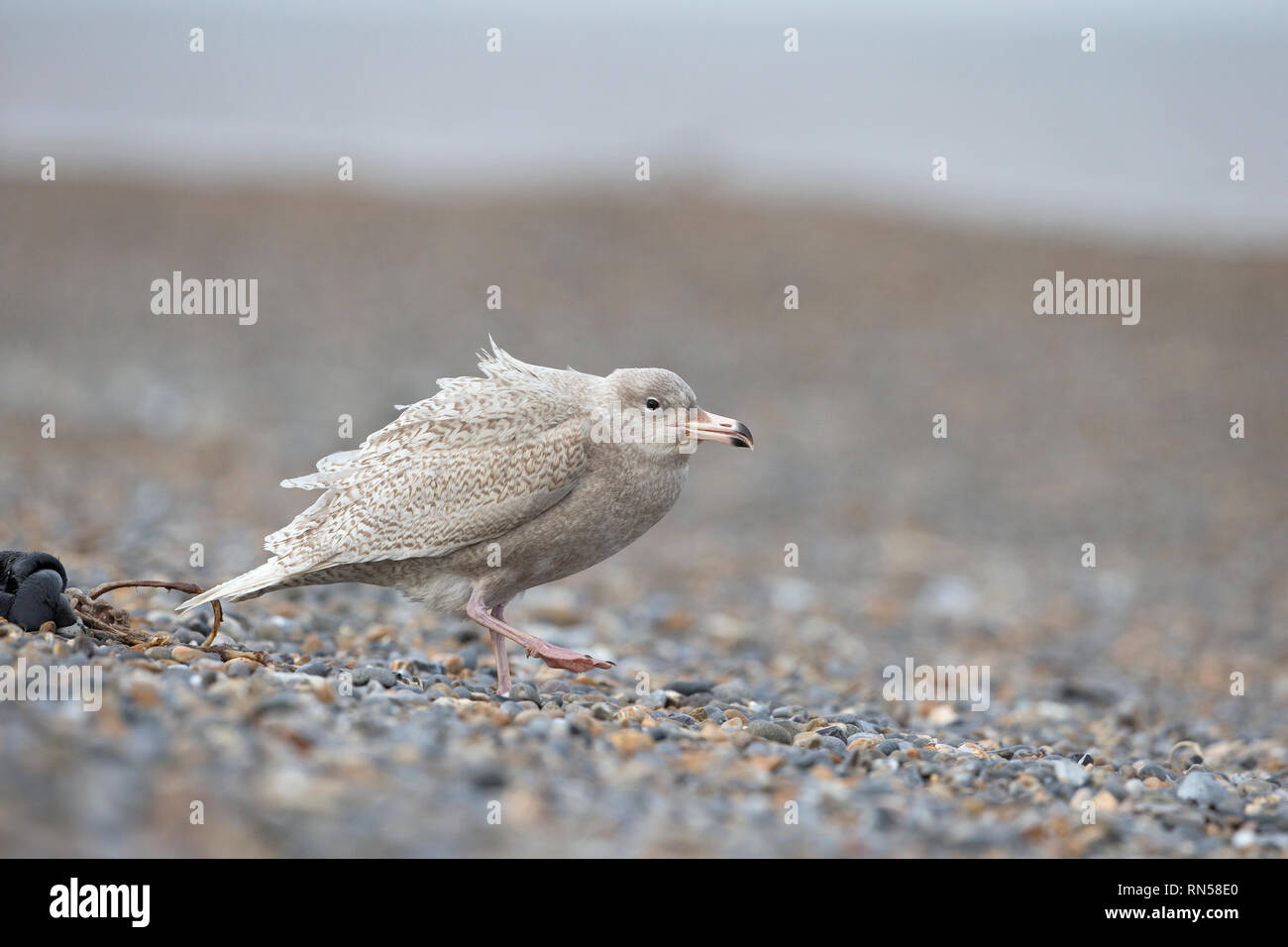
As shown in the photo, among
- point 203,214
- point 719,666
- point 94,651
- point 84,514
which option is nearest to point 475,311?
point 203,214

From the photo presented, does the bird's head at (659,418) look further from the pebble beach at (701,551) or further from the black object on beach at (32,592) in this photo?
the black object on beach at (32,592)

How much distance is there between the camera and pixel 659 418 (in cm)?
676

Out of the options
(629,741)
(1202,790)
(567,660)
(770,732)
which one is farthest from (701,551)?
(629,741)

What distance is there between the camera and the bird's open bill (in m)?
6.66

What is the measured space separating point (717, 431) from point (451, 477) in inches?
53.6

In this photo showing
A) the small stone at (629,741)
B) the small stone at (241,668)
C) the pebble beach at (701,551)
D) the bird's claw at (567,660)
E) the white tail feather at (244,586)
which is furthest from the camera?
the bird's claw at (567,660)

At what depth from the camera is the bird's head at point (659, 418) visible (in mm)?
6723

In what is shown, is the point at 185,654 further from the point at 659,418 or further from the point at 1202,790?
the point at 1202,790

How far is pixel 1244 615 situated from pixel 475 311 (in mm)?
17160

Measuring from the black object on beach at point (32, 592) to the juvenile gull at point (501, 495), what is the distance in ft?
1.92

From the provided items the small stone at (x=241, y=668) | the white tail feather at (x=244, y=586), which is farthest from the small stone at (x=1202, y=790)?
the white tail feather at (x=244, y=586)

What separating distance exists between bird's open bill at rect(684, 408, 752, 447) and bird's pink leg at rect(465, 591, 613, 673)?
1.24 metres

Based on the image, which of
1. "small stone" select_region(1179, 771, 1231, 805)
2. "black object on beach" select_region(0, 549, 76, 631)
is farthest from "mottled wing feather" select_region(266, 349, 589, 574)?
"small stone" select_region(1179, 771, 1231, 805)

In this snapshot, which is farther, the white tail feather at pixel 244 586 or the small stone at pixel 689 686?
the small stone at pixel 689 686
